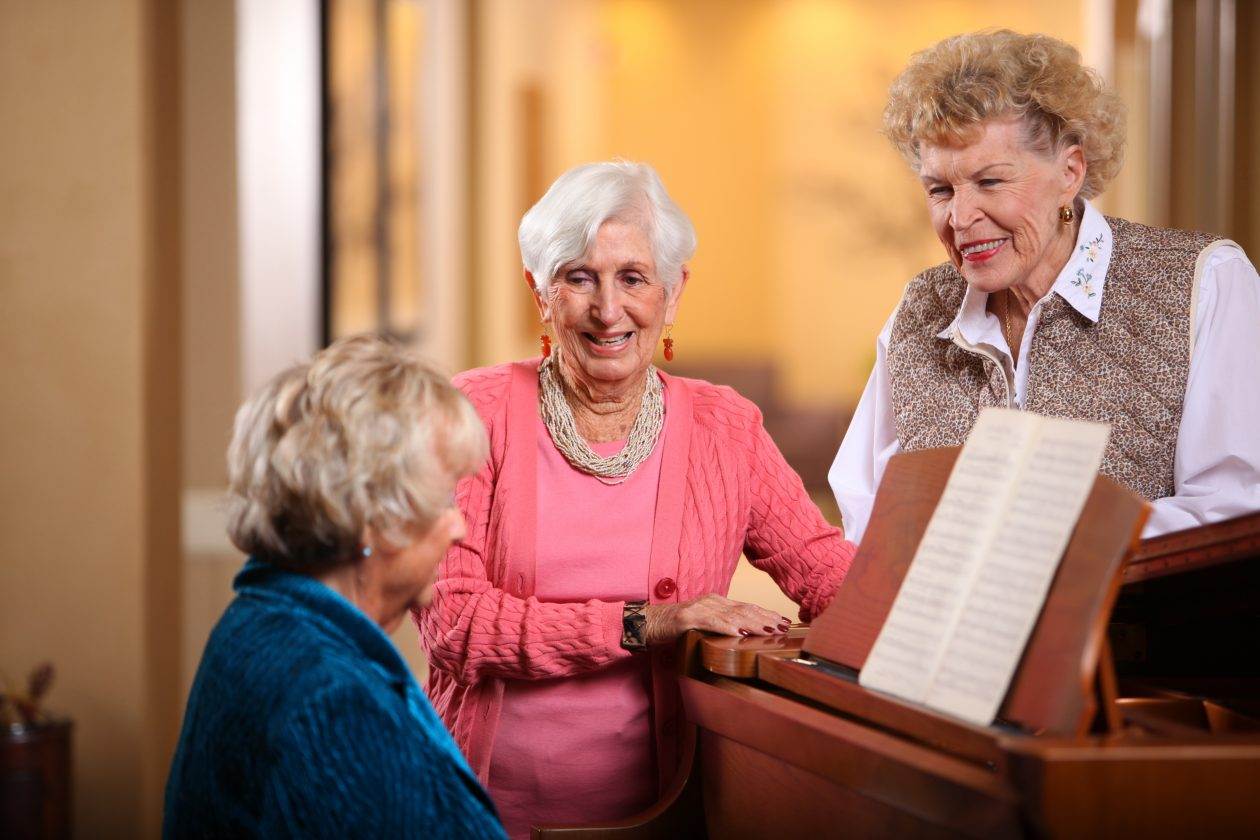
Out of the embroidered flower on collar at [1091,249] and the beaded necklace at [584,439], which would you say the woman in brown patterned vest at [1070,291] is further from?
the beaded necklace at [584,439]

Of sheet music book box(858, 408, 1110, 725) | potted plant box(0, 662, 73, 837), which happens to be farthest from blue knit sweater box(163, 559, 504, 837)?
potted plant box(0, 662, 73, 837)

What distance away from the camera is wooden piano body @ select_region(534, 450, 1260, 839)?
1063 millimetres

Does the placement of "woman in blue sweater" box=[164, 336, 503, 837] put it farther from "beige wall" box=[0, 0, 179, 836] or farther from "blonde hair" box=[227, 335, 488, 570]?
"beige wall" box=[0, 0, 179, 836]

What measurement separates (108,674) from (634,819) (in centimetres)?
262

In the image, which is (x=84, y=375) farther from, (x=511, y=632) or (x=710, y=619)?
(x=710, y=619)

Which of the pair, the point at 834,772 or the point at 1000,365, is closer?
the point at 834,772

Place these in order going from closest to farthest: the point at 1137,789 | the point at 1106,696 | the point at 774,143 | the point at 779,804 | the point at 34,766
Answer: the point at 1137,789
the point at 1106,696
the point at 779,804
the point at 34,766
the point at 774,143

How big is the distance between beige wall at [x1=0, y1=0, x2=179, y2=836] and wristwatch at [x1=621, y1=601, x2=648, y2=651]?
8.00ft

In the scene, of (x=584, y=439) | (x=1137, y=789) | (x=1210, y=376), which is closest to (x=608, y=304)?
(x=584, y=439)

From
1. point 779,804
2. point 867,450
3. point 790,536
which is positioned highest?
point 867,450

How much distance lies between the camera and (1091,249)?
6.62ft

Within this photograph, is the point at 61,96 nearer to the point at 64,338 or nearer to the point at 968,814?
the point at 64,338

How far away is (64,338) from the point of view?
374 centimetres

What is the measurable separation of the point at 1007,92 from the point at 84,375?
2.88m
